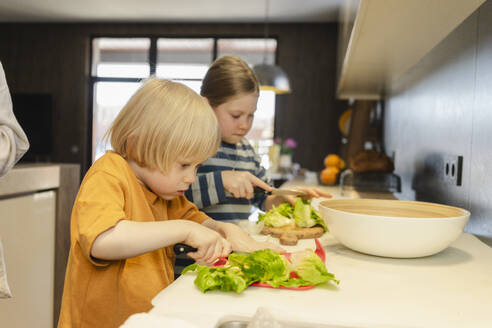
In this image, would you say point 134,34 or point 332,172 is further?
point 134,34

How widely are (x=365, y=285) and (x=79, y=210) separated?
523mm

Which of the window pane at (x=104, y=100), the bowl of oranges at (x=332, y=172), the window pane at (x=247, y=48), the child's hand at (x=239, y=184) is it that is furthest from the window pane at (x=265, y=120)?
the child's hand at (x=239, y=184)

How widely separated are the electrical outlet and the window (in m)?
4.53

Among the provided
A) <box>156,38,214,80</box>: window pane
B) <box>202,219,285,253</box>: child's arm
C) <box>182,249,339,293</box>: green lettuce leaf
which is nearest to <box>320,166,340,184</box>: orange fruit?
<box>202,219,285,253</box>: child's arm

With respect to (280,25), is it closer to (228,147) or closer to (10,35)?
(10,35)

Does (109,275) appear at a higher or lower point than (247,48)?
lower

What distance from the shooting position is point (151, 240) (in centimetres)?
78

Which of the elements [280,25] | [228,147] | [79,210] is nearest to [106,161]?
[79,210]

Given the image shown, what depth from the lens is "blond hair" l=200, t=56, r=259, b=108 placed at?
144cm

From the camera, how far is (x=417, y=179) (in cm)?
188

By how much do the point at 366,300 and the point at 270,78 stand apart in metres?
3.39

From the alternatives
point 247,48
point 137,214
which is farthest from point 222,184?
point 247,48

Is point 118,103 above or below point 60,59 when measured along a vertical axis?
below

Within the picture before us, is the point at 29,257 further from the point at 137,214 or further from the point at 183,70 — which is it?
the point at 183,70
